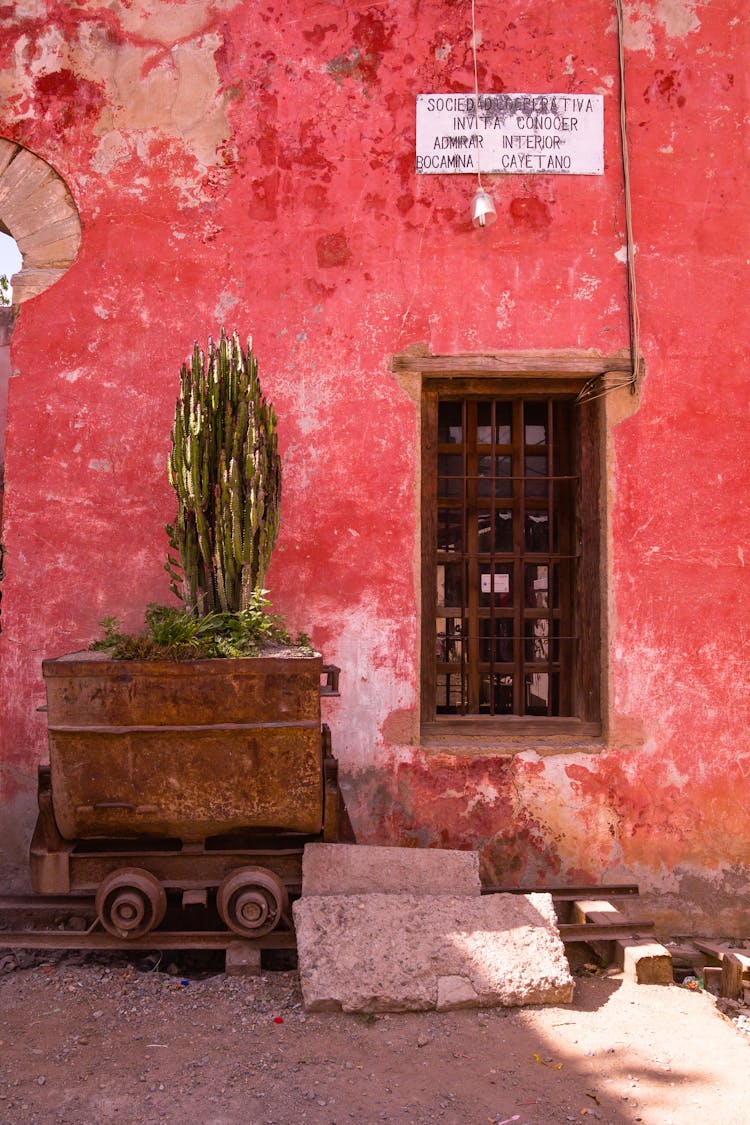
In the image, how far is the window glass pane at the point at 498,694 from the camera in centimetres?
484

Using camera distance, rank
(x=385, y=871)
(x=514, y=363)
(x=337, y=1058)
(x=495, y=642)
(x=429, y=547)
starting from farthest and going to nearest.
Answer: (x=495, y=642) < (x=429, y=547) < (x=514, y=363) < (x=385, y=871) < (x=337, y=1058)

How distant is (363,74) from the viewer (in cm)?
469

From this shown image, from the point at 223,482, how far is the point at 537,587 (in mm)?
1939

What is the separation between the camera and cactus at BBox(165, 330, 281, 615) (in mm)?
3926

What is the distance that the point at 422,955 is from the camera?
342 centimetres

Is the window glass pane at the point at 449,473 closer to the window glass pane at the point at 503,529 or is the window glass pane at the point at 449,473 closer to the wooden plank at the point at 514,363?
the window glass pane at the point at 503,529

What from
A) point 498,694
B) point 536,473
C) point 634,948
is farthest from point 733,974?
point 536,473

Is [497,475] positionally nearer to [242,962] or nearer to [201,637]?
[201,637]

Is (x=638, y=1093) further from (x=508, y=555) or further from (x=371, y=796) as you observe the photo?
(x=508, y=555)

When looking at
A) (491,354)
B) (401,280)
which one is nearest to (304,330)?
(401,280)

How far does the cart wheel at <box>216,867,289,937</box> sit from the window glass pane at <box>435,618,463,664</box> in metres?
1.64

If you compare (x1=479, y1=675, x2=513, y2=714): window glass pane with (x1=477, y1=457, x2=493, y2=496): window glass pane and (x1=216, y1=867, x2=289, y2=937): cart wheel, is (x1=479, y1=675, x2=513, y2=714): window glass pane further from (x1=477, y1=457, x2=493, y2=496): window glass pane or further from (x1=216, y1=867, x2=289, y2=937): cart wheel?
(x1=216, y1=867, x2=289, y2=937): cart wheel

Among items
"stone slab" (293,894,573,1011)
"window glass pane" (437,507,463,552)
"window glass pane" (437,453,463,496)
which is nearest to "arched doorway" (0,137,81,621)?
"window glass pane" (437,453,463,496)

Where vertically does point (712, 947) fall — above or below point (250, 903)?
below
